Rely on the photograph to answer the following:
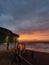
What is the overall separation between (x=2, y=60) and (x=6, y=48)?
5.49ft

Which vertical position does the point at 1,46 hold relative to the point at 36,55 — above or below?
above

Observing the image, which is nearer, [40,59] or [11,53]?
[11,53]

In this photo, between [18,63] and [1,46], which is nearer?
[1,46]

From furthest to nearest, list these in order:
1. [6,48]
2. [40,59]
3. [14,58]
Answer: [40,59] → [14,58] → [6,48]

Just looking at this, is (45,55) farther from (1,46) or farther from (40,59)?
(1,46)

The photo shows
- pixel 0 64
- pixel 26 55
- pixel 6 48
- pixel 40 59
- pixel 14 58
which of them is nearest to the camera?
pixel 0 64

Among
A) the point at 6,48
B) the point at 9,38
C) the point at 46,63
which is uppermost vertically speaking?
the point at 9,38

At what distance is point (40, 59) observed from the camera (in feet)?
64.0

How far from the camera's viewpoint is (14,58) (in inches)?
625

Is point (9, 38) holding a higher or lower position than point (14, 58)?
higher

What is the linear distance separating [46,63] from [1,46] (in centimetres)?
787

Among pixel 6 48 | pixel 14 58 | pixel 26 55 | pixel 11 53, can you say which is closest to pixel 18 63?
pixel 14 58

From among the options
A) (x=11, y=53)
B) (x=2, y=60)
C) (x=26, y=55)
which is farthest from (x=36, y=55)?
(x=2, y=60)

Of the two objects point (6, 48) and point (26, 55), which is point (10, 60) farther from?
point (26, 55)
